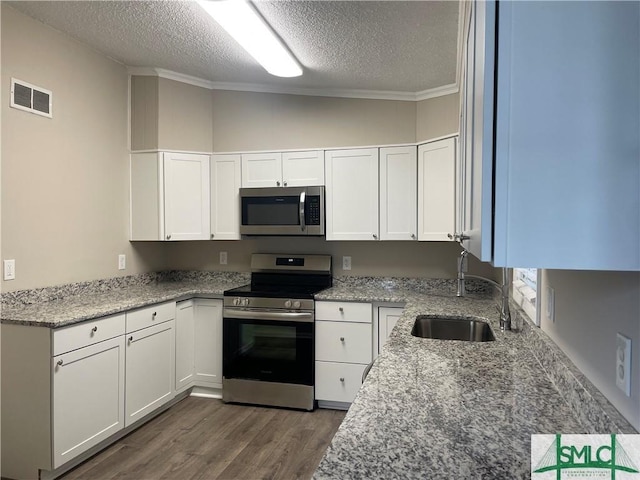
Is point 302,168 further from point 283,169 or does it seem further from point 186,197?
point 186,197

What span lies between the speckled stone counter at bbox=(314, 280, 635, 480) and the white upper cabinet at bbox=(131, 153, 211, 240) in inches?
90.7

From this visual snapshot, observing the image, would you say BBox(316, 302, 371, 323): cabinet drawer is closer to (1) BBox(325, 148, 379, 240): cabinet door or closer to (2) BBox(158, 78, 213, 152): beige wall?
(1) BBox(325, 148, 379, 240): cabinet door

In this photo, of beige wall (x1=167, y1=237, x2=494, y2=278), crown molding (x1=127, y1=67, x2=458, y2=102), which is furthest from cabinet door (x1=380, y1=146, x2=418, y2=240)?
crown molding (x1=127, y1=67, x2=458, y2=102)

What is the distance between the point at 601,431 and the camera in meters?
0.88

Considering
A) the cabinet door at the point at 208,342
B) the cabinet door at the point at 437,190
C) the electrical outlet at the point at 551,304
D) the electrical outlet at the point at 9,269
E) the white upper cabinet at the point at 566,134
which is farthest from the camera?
the cabinet door at the point at 208,342

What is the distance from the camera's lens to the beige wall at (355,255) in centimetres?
340

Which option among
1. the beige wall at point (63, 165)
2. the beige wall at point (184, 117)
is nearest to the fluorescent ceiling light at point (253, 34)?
the beige wall at point (184, 117)

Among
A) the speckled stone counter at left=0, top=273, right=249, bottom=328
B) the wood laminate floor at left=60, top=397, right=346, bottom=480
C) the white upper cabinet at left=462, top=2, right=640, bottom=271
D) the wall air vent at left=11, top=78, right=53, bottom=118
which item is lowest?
the wood laminate floor at left=60, top=397, right=346, bottom=480

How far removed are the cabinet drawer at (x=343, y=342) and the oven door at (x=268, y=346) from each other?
79 mm

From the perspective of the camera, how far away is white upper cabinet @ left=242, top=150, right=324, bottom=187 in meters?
3.39

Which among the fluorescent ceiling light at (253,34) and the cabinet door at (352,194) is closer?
the fluorescent ceiling light at (253,34)

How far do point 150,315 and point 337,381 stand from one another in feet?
4.80

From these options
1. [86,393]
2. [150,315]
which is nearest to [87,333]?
[86,393]

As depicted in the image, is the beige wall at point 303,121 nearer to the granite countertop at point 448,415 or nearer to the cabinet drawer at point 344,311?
the cabinet drawer at point 344,311
